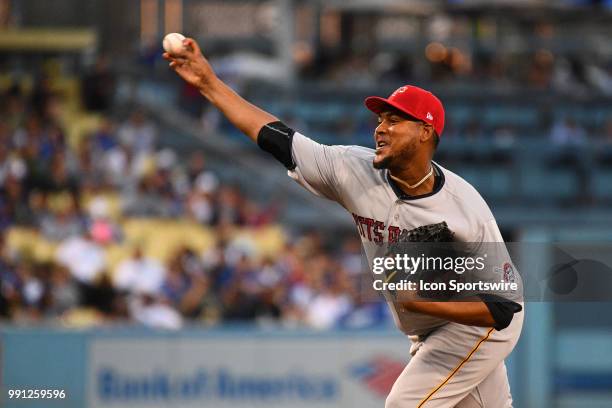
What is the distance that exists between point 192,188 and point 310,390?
445cm

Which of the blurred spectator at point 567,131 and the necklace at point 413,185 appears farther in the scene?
the blurred spectator at point 567,131

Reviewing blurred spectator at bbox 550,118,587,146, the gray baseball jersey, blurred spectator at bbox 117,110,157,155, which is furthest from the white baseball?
blurred spectator at bbox 550,118,587,146

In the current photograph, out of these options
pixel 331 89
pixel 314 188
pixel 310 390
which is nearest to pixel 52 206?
pixel 310 390

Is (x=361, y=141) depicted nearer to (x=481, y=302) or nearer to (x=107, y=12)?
(x=107, y=12)

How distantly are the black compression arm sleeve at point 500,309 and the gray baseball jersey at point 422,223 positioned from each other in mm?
228

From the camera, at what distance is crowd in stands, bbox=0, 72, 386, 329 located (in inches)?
458

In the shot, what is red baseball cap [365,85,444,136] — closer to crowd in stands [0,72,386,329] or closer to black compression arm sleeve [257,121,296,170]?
black compression arm sleeve [257,121,296,170]

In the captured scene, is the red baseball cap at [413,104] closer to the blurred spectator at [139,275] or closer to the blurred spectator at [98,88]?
the blurred spectator at [139,275]

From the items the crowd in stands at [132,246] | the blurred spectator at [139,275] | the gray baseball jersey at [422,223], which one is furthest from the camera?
the blurred spectator at [139,275]

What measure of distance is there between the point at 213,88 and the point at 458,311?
1.35 metres

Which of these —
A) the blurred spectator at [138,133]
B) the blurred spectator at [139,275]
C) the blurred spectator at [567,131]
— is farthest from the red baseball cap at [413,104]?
the blurred spectator at [567,131]

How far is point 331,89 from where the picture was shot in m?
17.4

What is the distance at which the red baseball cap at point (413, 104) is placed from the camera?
16.0 ft

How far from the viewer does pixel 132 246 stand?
13133 millimetres
